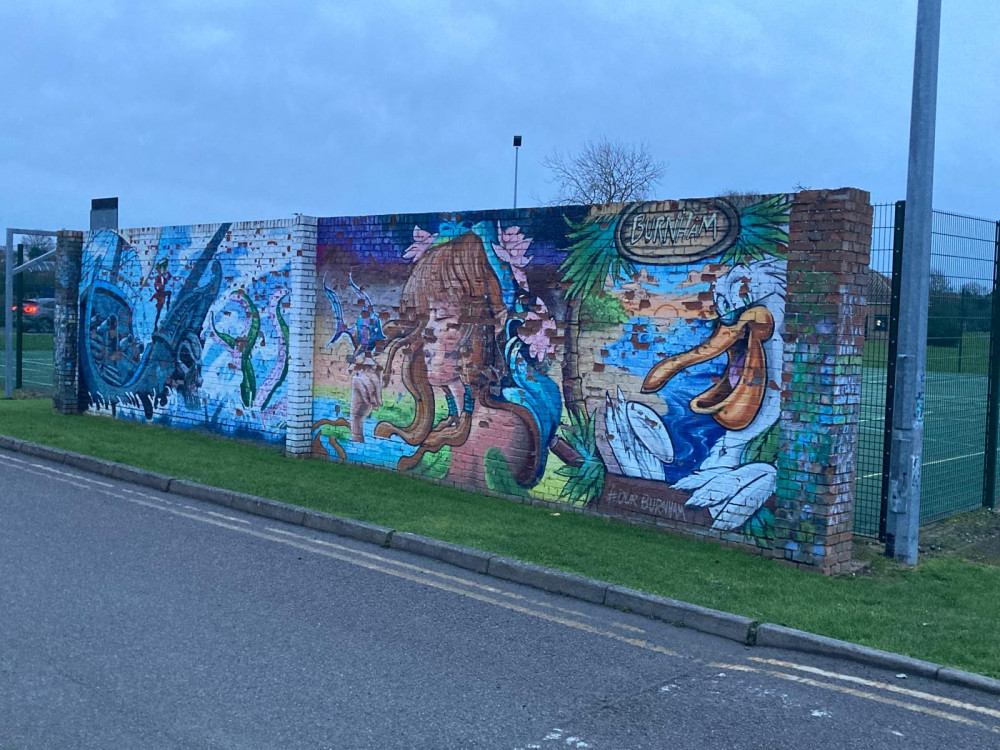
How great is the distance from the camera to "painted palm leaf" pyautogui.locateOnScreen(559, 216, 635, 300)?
9.62 m

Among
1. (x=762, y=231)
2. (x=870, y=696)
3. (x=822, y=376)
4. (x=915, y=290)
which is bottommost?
(x=870, y=696)

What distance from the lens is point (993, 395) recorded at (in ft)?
34.4

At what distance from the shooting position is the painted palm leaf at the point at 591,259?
9625 mm

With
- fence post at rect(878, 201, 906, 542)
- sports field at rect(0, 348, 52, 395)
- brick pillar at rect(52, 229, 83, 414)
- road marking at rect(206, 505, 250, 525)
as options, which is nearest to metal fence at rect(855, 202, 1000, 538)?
fence post at rect(878, 201, 906, 542)

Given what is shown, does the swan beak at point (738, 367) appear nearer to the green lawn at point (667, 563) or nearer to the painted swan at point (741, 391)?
the painted swan at point (741, 391)

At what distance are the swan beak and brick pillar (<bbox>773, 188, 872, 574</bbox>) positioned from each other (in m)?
0.26

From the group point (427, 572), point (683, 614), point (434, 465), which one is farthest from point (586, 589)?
point (434, 465)

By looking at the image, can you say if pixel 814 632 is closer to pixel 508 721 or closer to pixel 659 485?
pixel 508 721

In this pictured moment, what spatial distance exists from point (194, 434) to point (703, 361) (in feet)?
28.2

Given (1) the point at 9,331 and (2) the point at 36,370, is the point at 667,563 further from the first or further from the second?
(2) the point at 36,370

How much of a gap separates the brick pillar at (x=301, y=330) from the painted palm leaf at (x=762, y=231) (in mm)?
5998

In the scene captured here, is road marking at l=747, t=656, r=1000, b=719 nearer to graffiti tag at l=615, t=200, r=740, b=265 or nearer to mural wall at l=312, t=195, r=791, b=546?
mural wall at l=312, t=195, r=791, b=546

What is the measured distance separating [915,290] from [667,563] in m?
Result: 3.03

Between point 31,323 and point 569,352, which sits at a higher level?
point 31,323
